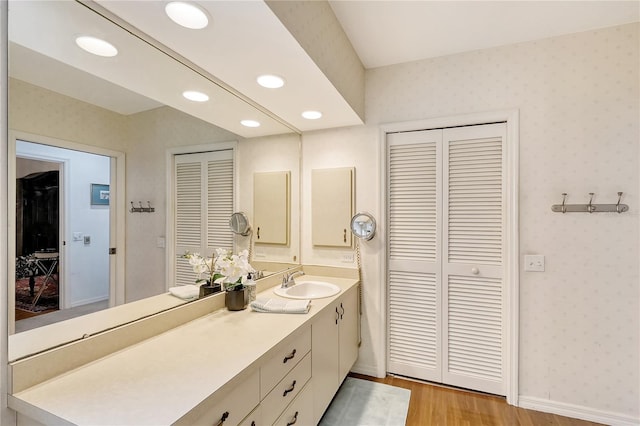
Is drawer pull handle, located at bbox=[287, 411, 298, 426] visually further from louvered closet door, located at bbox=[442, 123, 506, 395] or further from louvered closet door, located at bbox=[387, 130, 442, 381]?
louvered closet door, located at bbox=[442, 123, 506, 395]

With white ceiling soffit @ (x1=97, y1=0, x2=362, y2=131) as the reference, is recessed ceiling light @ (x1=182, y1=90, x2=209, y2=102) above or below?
below

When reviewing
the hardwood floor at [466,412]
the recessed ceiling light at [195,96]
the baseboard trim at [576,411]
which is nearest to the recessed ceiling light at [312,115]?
the recessed ceiling light at [195,96]

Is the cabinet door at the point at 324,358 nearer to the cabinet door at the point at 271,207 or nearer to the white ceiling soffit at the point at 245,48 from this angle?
the cabinet door at the point at 271,207

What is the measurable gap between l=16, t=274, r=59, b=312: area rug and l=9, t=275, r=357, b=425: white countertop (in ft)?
0.81

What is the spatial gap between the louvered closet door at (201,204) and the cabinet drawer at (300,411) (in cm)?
81

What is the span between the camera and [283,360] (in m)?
1.40

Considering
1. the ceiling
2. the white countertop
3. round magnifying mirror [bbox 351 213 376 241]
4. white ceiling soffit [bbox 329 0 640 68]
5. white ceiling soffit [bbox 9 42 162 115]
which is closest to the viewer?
the white countertop

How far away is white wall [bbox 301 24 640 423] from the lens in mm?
1916

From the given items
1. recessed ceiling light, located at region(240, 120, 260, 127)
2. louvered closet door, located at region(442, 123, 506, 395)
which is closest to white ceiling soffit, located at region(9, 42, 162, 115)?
recessed ceiling light, located at region(240, 120, 260, 127)

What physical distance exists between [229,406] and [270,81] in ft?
5.26

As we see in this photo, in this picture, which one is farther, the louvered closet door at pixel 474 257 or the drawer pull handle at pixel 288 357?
the louvered closet door at pixel 474 257

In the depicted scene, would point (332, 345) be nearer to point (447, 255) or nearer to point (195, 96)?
point (447, 255)

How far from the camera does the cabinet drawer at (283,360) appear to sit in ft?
4.13

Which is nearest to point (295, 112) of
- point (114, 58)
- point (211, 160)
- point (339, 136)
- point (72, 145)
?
point (339, 136)
